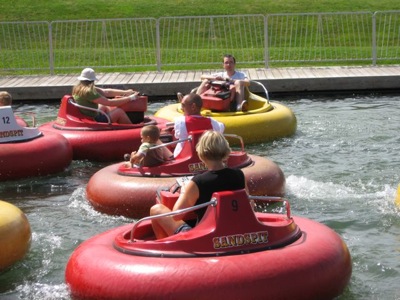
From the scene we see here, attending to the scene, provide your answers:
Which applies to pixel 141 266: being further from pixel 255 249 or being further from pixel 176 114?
pixel 176 114

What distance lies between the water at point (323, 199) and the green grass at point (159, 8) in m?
12.4

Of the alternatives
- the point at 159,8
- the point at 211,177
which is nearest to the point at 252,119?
the point at 211,177

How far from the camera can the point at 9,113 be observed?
39.2 ft

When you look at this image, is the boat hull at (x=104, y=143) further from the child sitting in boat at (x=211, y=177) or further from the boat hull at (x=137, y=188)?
the child sitting in boat at (x=211, y=177)

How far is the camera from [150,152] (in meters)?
10.1

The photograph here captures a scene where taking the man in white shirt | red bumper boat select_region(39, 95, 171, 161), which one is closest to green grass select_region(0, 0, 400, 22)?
the man in white shirt

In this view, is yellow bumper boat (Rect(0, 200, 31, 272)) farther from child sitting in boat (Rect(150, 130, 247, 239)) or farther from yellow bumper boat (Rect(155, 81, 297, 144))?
yellow bumper boat (Rect(155, 81, 297, 144))

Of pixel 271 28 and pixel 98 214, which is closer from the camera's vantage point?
pixel 98 214

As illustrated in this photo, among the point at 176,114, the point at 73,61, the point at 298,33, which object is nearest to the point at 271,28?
the point at 298,33

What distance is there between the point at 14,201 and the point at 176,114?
412 cm

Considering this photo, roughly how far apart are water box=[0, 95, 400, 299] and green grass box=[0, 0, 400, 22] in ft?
40.6

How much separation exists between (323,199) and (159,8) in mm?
19498

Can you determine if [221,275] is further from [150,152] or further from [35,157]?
[35,157]

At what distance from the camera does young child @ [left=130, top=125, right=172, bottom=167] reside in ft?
33.1
